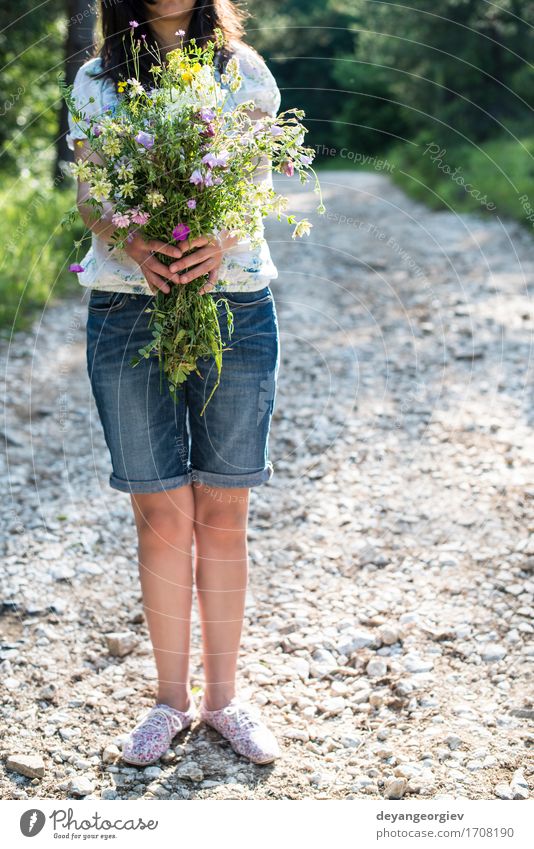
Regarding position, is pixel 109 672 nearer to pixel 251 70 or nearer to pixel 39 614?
pixel 39 614

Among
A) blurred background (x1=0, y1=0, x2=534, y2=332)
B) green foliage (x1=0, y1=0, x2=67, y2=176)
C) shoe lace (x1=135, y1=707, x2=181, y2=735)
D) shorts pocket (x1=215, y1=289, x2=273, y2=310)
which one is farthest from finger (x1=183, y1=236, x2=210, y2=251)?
green foliage (x1=0, y1=0, x2=67, y2=176)

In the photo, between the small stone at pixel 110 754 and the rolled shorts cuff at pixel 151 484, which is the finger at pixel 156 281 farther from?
the small stone at pixel 110 754

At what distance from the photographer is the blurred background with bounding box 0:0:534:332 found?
333 inches

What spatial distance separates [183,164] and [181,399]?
→ 648 millimetres

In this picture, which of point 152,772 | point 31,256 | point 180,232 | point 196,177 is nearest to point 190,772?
point 152,772

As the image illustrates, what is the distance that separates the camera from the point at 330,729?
274 centimetres

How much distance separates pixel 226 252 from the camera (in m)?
2.28

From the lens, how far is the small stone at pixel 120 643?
3.12 metres

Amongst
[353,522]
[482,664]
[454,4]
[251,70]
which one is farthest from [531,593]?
[454,4]

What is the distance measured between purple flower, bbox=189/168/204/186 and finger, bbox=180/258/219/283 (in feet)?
0.69

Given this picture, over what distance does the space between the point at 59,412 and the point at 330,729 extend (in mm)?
3121

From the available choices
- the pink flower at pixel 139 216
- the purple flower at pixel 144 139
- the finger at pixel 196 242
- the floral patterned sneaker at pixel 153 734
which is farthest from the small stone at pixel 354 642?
the purple flower at pixel 144 139

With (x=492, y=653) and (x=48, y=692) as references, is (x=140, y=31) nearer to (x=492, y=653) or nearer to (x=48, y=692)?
(x=48, y=692)

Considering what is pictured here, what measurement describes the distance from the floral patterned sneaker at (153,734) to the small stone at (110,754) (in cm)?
5
